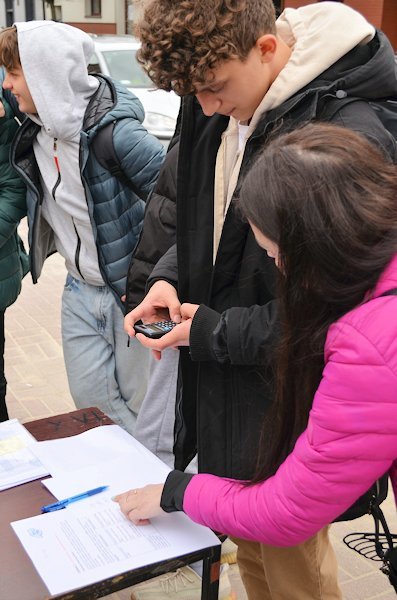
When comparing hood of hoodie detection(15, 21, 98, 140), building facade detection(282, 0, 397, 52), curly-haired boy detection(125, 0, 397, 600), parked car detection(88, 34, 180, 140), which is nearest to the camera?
curly-haired boy detection(125, 0, 397, 600)

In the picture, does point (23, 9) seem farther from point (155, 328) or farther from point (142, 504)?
point (142, 504)

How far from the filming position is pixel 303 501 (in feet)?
4.35

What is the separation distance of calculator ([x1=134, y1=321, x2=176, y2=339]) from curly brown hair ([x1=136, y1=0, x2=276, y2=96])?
545 mm

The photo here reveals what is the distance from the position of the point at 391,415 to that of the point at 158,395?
1.22m

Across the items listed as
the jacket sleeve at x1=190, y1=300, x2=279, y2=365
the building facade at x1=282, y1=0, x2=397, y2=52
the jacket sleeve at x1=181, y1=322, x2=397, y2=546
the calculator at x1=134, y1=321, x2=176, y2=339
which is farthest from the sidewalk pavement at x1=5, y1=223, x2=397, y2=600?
the building facade at x1=282, y1=0, x2=397, y2=52

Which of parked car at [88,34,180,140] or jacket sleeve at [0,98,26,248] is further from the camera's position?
parked car at [88,34,180,140]

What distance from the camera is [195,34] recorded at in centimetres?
158

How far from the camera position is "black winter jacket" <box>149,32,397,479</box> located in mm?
1640

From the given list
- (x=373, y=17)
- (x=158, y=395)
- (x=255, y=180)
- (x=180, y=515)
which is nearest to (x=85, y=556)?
(x=180, y=515)

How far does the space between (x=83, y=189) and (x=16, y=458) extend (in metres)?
1.19

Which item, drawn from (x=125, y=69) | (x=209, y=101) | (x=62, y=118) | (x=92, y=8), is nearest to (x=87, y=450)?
(x=209, y=101)

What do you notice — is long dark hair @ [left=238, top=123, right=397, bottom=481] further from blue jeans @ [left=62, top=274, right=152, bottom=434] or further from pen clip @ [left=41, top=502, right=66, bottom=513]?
blue jeans @ [left=62, top=274, right=152, bottom=434]

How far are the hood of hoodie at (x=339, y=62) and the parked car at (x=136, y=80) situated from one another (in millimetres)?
6398

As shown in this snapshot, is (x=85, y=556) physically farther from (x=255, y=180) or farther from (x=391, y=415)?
(x=255, y=180)
